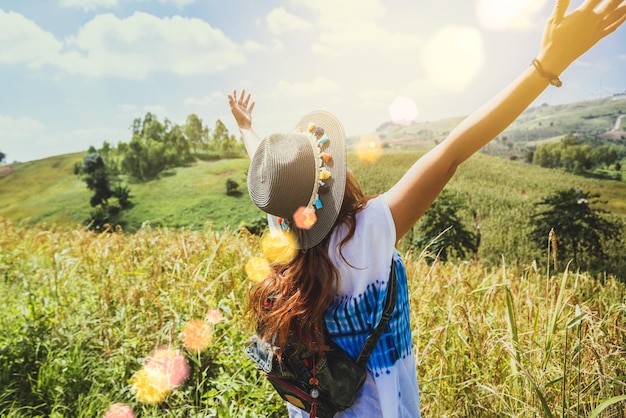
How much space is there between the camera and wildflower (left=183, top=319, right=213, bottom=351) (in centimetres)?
218

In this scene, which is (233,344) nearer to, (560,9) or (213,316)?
(213,316)

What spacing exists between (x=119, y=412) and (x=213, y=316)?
2.06 feet

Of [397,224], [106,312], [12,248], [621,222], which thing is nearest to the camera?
[397,224]

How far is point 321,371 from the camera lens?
1.08 metres

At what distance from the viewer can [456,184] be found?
8.42 meters

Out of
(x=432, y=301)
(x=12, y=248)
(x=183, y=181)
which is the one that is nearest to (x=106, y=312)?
(x=432, y=301)

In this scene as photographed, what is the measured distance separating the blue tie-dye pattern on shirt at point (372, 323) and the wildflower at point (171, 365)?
1299 mm

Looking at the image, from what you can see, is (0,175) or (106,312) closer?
(106,312)

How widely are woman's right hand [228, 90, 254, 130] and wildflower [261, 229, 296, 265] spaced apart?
798 mm

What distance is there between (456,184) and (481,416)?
282 inches

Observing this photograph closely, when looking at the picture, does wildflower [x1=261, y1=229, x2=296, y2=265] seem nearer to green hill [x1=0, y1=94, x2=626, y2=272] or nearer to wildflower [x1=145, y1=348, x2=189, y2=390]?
wildflower [x1=145, y1=348, x2=189, y2=390]

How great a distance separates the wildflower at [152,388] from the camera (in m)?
2.02

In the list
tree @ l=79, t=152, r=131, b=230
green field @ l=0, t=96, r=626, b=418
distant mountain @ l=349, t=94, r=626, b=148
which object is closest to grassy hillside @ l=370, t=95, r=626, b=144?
distant mountain @ l=349, t=94, r=626, b=148

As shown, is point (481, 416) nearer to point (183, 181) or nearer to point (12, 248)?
point (12, 248)
